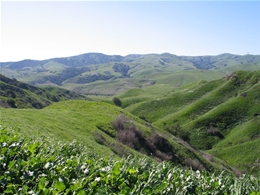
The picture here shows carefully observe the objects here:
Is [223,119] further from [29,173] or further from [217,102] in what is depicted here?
[29,173]

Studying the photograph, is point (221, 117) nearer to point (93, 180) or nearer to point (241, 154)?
point (241, 154)

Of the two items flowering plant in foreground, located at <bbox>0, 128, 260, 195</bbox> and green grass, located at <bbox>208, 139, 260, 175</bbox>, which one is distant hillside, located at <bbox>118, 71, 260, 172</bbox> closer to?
green grass, located at <bbox>208, 139, 260, 175</bbox>

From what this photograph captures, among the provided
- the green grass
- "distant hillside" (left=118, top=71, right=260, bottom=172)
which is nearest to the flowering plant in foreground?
"distant hillside" (left=118, top=71, right=260, bottom=172)

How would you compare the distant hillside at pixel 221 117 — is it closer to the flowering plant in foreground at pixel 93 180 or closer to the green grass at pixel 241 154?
the green grass at pixel 241 154

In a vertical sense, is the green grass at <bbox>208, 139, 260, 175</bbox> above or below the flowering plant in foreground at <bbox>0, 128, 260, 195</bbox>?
below

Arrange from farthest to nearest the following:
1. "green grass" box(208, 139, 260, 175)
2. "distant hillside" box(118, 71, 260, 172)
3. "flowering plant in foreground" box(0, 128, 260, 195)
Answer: "distant hillside" box(118, 71, 260, 172) < "green grass" box(208, 139, 260, 175) < "flowering plant in foreground" box(0, 128, 260, 195)

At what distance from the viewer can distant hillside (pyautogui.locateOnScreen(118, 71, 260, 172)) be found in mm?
82875

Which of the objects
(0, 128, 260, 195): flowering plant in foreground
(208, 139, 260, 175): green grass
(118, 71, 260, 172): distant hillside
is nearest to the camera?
(0, 128, 260, 195): flowering plant in foreground

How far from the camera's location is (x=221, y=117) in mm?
108125

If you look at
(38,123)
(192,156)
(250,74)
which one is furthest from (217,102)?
(38,123)

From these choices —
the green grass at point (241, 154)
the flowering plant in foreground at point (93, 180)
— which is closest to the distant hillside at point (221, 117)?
the green grass at point (241, 154)

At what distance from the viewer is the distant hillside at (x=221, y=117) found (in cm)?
8288

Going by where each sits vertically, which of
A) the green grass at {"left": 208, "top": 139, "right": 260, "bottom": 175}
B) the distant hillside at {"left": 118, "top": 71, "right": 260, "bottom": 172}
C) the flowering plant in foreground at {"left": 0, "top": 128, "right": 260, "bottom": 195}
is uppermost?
the flowering plant in foreground at {"left": 0, "top": 128, "right": 260, "bottom": 195}

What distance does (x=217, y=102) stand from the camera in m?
125
